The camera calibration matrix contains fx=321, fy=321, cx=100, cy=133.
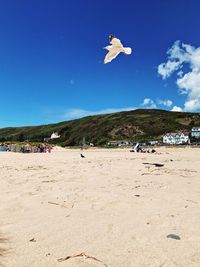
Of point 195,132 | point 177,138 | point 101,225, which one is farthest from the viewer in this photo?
point 195,132

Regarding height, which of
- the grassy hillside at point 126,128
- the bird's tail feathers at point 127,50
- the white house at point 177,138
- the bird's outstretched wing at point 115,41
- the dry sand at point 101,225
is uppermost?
the grassy hillside at point 126,128

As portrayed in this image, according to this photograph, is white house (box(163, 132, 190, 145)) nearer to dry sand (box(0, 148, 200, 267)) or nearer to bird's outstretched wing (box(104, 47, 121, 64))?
dry sand (box(0, 148, 200, 267))

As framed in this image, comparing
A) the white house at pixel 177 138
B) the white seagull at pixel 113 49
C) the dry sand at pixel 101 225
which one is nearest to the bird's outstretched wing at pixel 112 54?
the white seagull at pixel 113 49

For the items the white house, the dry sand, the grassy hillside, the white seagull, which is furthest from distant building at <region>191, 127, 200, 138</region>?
the white seagull

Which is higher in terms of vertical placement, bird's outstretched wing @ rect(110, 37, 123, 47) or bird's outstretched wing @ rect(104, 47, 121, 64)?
bird's outstretched wing @ rect(110, 37, 123, 47)

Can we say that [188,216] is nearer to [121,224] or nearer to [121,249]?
[121,224]

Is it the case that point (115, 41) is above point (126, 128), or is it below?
below

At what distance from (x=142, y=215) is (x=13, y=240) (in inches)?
93.2

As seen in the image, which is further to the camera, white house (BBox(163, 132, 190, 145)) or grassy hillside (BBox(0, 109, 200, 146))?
grassy hillside (BBox(0, 109, 200, 146))

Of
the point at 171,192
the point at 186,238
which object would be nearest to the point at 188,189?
the point at 171,192

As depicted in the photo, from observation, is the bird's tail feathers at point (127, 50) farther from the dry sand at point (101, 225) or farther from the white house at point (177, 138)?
the white house at point (177, 138)

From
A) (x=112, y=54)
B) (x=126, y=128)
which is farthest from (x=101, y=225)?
(x=126, y=128)

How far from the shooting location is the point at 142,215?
5.83 metres

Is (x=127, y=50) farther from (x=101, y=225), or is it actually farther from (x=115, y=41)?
(x=101, y=225)
